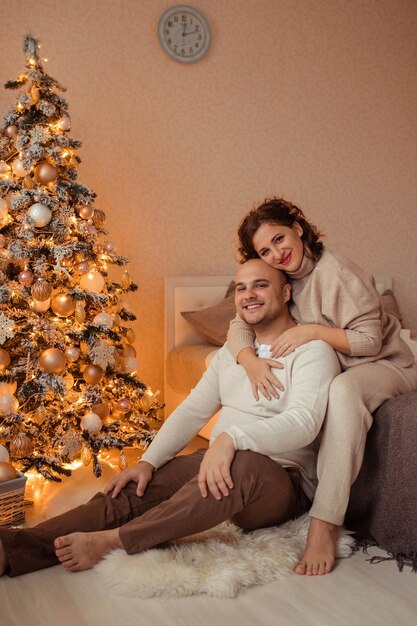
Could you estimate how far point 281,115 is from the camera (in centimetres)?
442

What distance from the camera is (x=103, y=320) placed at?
9.91 feet

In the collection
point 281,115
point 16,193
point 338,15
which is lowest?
point 16,193

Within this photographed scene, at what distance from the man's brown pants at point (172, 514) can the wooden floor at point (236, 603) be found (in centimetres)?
9

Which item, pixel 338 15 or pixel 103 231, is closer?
pixel 103 231

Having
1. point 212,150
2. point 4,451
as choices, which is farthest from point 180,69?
point 4,451

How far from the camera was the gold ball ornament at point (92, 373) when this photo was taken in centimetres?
303

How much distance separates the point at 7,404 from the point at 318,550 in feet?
4.87

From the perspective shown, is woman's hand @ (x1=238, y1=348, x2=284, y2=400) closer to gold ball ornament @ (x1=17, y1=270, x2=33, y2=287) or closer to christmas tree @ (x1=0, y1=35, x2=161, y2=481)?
christmas tree @ (x1=0, y1=35, x2=161, y2=481)

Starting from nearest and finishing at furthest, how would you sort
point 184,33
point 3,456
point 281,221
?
point 281,221
point 3,456
point 184,33

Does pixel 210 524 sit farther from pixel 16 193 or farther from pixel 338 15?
pixel 338 15

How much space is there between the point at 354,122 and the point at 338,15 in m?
0.73

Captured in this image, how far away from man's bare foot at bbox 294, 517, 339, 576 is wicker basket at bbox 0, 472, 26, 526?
1.06 metres

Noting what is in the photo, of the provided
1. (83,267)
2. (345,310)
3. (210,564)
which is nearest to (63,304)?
(83,267)

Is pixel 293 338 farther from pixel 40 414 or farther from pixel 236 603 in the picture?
pixel 40 414
